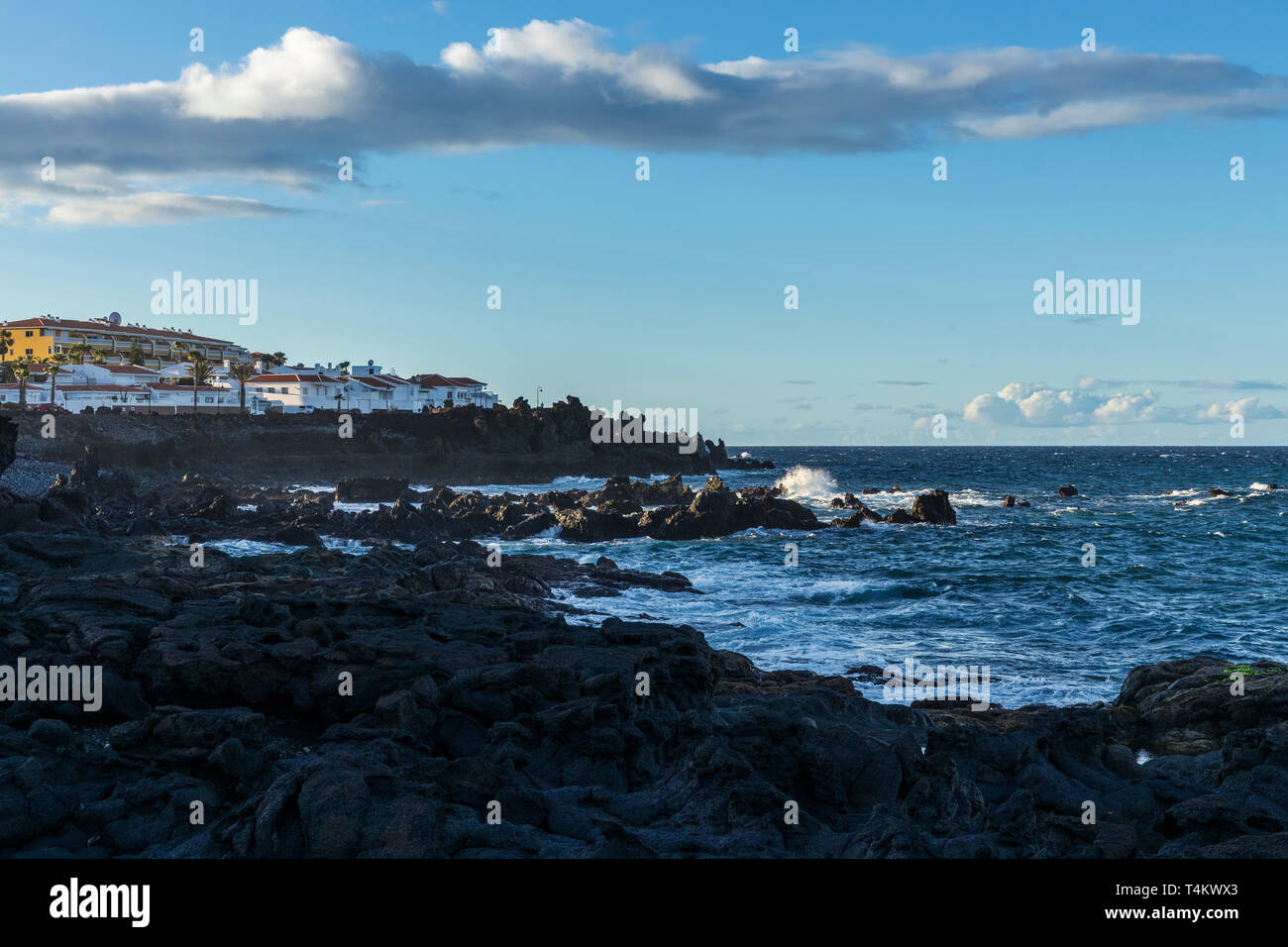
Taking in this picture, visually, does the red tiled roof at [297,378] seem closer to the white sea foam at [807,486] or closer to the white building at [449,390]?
the white building at [449,390]

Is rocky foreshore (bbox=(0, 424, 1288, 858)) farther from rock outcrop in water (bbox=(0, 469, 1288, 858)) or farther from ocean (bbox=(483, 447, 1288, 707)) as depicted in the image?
ocean (bbox=(483, 447, 1288, 707))

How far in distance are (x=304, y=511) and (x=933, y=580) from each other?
39.4m

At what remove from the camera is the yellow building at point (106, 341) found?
138 meters

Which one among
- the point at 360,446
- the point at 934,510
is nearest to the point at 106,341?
the point at 360,446

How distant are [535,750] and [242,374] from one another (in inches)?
4695

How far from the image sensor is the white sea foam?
9369 centimetres

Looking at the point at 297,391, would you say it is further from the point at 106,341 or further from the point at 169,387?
the point at 106,341

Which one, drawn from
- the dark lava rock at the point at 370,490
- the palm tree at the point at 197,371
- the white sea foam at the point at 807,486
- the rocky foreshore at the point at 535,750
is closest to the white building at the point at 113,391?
the palm tree at the point at 197,371

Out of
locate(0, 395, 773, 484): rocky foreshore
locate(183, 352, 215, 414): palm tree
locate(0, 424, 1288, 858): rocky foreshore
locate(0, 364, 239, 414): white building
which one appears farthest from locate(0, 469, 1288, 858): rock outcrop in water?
locate(183, 352, 215, 414): palm tree

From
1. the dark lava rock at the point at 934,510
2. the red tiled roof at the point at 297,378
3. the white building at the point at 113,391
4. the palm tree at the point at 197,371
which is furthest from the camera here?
the red tiled roof at the point at 297,378

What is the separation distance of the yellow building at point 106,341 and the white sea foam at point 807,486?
85770 mm

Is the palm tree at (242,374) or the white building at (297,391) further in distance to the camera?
the white building at (297,391)
